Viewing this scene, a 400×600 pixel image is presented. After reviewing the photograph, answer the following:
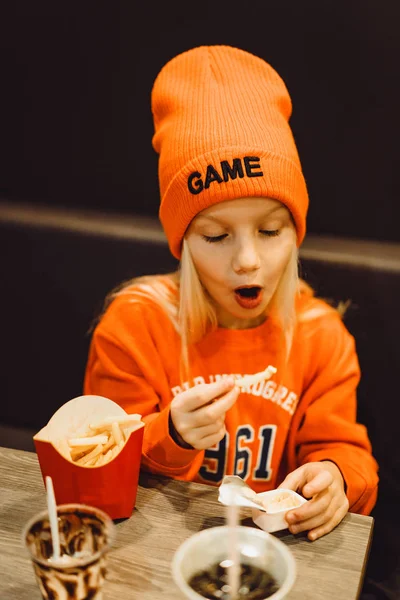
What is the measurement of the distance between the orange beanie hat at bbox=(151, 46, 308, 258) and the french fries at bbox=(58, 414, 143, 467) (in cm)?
43

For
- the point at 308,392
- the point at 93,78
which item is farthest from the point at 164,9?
the point at 308,392

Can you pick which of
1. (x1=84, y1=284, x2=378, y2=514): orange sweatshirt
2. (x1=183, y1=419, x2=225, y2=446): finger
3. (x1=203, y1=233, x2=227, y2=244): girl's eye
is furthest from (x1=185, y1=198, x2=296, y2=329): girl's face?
(x1=183, y1=419, x2=225, y2=446): finger

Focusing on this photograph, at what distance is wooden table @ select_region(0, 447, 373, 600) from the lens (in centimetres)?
98

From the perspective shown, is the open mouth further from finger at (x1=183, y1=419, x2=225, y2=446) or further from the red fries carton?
the red fries carton

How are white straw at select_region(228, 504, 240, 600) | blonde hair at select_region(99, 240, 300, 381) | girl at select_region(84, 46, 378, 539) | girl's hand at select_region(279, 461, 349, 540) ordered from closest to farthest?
white straw at select_region(228, 504, 240, 600) < girl's hand at select_region(279, 461, 349, 540) < girl at select_region(84, 46, 378, 539) < blonde hair at select_region(99, 240, 300, 381)

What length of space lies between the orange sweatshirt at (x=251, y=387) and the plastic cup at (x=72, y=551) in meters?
0.53

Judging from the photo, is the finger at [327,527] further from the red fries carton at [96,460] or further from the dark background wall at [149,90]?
the dark background wall at [149,90]

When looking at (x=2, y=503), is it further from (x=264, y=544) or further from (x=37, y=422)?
(x=37, y=422)

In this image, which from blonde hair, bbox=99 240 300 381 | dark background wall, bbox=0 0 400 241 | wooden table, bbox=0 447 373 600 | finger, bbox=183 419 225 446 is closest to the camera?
wooden table, bbox=0 447 373 600

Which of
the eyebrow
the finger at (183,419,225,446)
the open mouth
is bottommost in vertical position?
the finger at (183,419,225,446)

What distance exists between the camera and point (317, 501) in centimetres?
110

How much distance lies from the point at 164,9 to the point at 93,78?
0.83ft

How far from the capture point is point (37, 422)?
211 cm

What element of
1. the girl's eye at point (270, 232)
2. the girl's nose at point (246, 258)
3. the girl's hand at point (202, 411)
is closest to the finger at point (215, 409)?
the girl's hand at point (202, 411)
